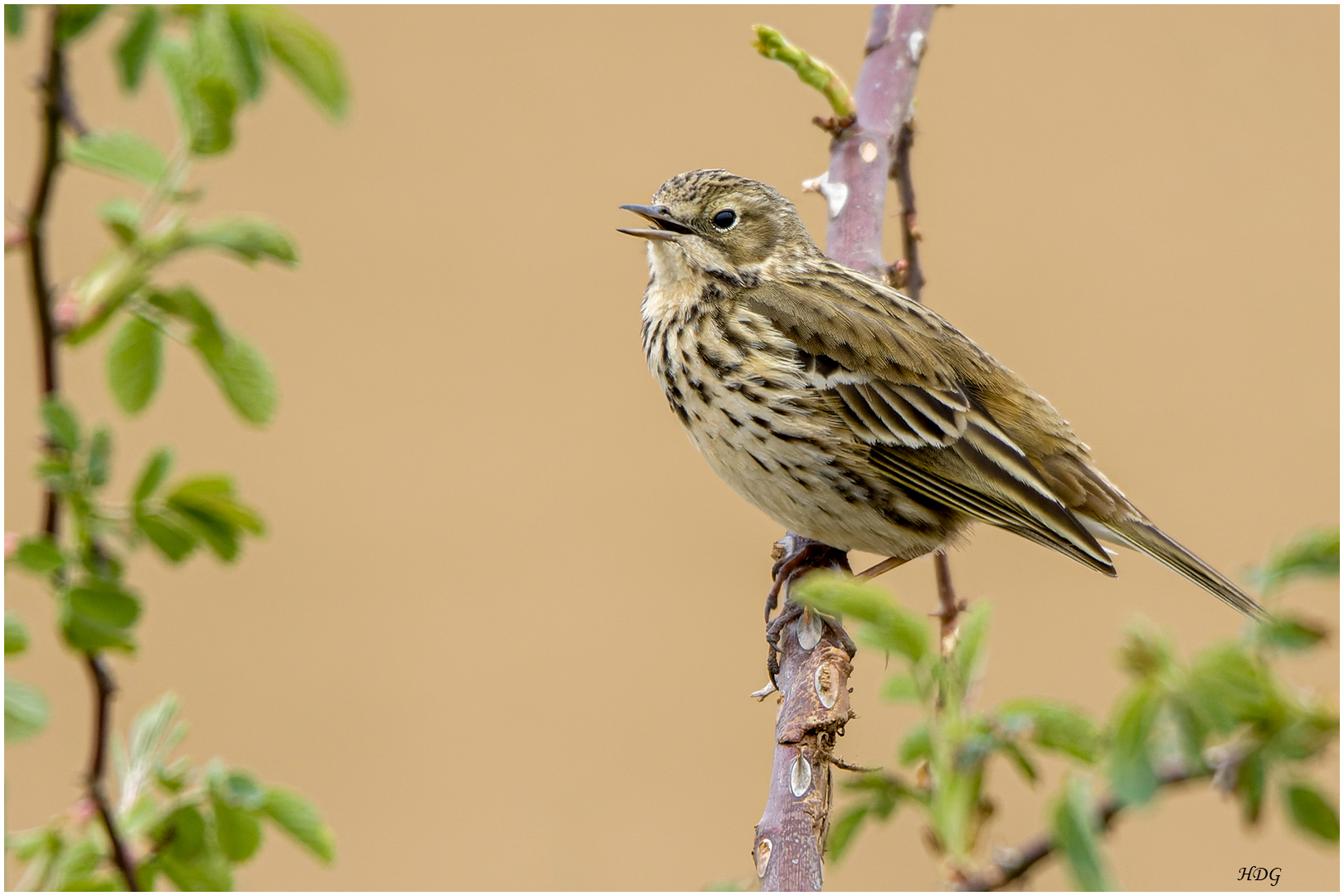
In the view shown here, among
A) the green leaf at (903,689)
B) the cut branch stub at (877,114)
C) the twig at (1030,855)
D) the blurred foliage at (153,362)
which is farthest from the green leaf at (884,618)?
the cut branch stub at (877,114)

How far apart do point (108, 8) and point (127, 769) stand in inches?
41.9

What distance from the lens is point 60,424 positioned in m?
1.23

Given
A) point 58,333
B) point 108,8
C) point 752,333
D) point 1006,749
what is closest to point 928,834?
point 1006,749

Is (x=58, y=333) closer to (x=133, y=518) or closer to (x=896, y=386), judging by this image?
(x=133, y=518)

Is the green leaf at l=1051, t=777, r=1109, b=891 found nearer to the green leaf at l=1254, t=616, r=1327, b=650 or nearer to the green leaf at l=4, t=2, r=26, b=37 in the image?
the green leaf at l=1254, t=616, r=1327, b=650

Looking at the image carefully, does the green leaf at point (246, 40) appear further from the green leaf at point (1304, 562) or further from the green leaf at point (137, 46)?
the green leaf at point (1304, 562)

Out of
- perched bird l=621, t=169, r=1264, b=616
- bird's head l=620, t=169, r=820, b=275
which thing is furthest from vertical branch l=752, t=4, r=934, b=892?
bird's head l=620, t=169, r=820, b=275

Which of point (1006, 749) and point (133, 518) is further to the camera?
point (133, 518)

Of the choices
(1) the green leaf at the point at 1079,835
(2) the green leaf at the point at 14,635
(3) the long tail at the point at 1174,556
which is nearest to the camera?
(1) the green leaf at the point at 1079,835

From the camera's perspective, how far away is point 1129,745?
3.55 feet

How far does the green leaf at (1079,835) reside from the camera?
40.1 inches

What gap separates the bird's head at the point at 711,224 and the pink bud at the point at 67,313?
3.21m

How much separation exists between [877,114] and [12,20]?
10.1ft

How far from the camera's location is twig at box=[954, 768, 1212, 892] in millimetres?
1093
